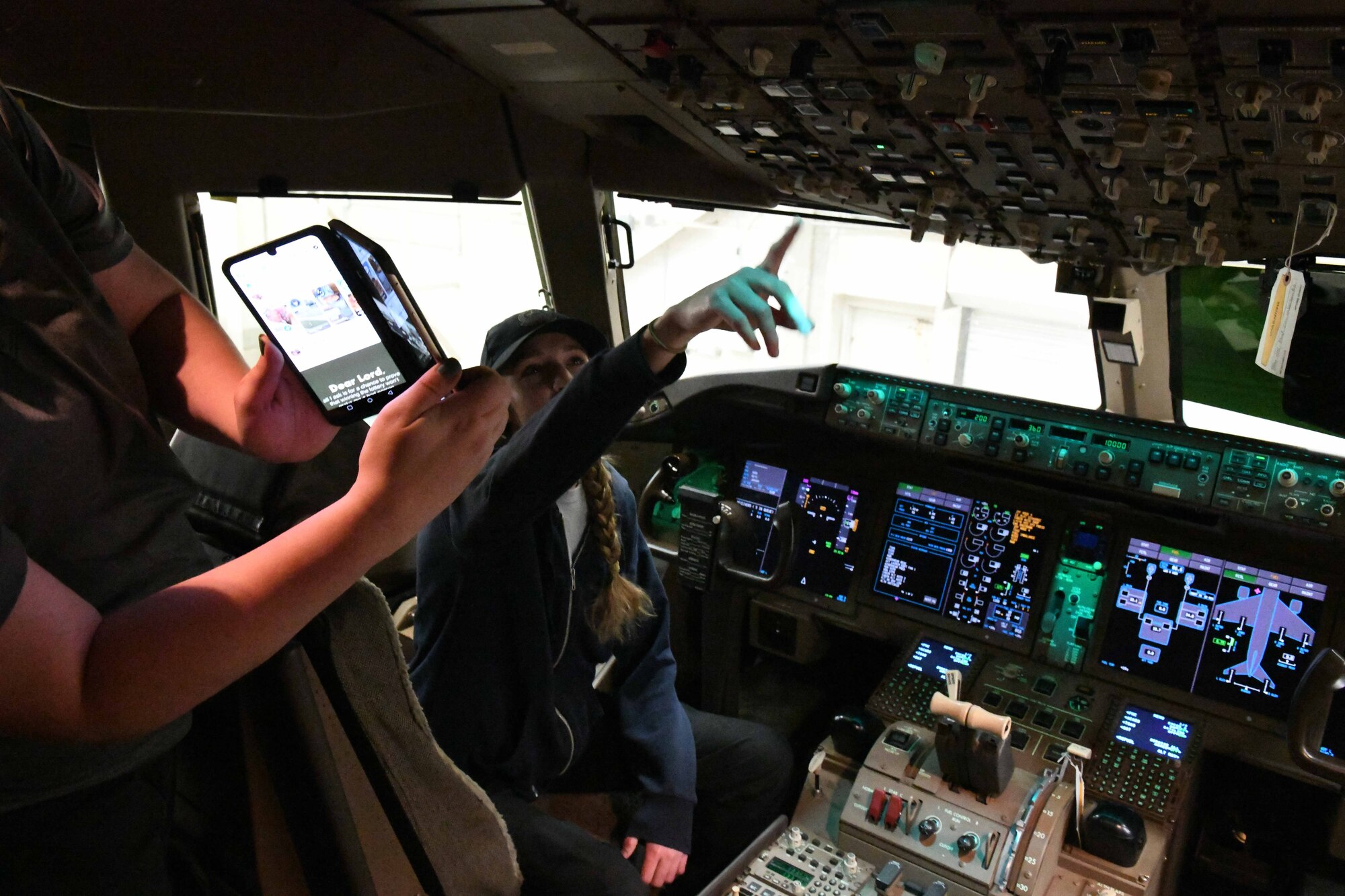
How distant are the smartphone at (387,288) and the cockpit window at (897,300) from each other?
2605mm

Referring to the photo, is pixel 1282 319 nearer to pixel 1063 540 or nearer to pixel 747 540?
pixel 1063 540

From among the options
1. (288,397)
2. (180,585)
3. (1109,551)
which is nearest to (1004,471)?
(1109,551)

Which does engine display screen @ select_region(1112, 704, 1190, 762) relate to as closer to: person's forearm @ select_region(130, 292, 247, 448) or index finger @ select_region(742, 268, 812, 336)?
index finger @ select_region(742, 268, 812, 336)

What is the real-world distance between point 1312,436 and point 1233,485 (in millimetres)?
428

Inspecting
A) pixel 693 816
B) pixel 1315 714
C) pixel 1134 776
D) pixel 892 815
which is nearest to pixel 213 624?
pixel 693 816

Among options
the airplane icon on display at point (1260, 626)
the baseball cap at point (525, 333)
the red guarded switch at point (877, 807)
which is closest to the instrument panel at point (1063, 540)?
the airplane icon on display at point (1260, 626)

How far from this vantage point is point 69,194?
835 millimetres

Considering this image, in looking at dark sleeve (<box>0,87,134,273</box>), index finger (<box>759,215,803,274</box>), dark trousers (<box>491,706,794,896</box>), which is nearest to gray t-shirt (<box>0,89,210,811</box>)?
dark sleeve (<box>0,87,134,273</box>)

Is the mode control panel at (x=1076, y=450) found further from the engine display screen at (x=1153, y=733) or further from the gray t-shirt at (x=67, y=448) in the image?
the gray t-shirt at (x=67, y=448)

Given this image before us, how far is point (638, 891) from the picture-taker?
68.4 inches

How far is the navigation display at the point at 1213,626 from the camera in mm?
2322

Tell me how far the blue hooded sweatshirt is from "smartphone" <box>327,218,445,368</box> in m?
0.45

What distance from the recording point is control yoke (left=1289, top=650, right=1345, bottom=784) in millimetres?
1783

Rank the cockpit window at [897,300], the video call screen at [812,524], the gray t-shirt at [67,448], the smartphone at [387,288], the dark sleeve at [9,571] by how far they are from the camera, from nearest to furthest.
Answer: the dark sleeve at [9,571] → the gray t-shirt at [67,448] → the smartphone at [387,288] → the video call screen at [812,524] → the cockpit window at [897,300]
